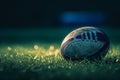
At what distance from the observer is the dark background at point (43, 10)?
60.1 ft

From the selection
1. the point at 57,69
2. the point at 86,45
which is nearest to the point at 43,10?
the point at 86,45

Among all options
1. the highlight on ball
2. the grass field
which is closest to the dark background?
the grass field

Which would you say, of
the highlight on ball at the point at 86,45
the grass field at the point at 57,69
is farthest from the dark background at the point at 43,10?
the highlight on ball at the point at 86,45

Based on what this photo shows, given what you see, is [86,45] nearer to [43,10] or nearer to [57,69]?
[57,69]

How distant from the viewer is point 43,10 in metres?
18.7

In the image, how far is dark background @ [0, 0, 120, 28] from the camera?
18.3 meters

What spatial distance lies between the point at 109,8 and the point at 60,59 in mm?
12805

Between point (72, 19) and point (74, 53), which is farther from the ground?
point (72, 19)

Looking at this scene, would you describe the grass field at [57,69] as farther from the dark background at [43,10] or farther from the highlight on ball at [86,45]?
the dark background at [43,10]

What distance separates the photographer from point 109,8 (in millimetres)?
18547

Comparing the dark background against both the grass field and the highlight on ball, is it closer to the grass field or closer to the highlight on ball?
the grass field

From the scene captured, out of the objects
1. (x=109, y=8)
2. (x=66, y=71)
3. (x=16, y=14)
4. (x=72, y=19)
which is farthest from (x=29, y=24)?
(x=66, y=71)

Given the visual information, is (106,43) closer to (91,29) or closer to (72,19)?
(91,29)

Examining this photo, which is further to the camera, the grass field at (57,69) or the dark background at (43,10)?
the dark background at (43,10)
